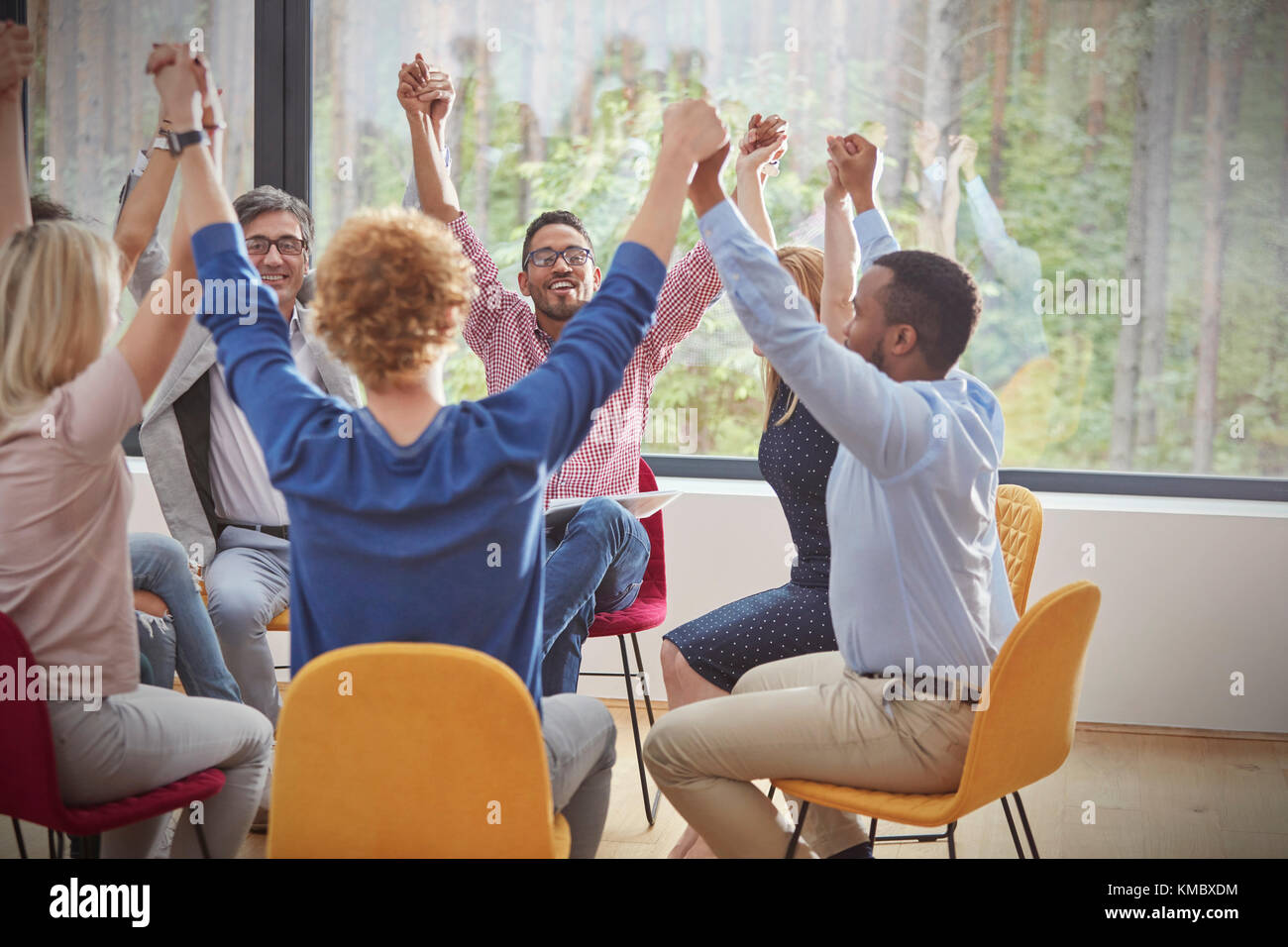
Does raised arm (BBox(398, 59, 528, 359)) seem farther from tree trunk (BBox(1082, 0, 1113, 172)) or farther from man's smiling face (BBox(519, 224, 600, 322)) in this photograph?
tree trunk (BBox(1082, 0, 1113, 172))

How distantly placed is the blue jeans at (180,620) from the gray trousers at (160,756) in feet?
1.50

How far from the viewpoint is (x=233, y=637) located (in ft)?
8.37

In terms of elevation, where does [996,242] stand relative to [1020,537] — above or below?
above

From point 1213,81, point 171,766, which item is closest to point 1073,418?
point 1213,81

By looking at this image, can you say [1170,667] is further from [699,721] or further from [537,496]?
[537,496]

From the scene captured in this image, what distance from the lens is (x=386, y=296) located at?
1.50 meters

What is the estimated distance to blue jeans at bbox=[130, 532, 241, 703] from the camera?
7.86 ft

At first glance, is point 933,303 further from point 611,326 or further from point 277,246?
point 277,246

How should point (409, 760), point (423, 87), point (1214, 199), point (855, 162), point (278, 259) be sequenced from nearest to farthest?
point (409, 760), point (855, 162), point (423, 87), point (278, 259), point (1214, 199)

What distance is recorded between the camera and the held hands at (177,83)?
1654 millimetres

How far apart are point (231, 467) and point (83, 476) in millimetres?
1103

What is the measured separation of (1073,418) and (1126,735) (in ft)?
3.31

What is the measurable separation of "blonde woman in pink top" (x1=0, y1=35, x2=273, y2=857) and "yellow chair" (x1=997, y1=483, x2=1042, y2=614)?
61.5 inches

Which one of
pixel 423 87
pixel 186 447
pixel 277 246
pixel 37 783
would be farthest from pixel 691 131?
pixel 186 447
